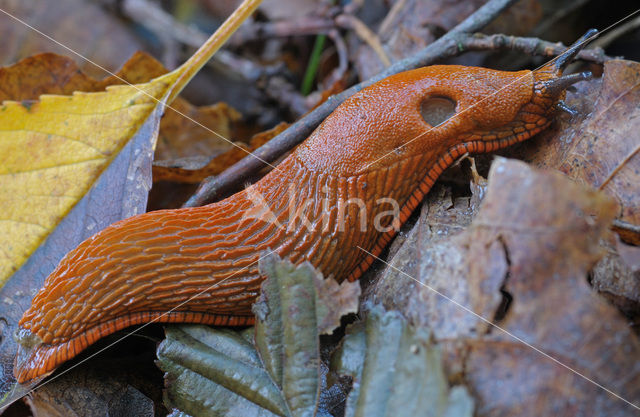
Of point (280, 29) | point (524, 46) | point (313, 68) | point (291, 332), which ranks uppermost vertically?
point (280, 29)

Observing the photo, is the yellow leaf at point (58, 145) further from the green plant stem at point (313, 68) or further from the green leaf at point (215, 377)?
the green plant stem at point (313, 68)

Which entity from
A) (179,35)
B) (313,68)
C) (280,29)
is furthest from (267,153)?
(179,35)

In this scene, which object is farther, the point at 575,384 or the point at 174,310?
the point at 174,310

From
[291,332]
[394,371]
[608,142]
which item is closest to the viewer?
[394,371]

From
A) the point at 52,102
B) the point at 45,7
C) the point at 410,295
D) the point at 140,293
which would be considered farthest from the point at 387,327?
the point at 45,7

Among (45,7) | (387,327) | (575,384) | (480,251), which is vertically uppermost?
(45,7)

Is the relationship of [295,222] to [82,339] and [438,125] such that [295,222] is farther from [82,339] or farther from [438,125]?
[82,339]

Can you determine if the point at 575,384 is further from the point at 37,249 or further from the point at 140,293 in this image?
the point at 37,249

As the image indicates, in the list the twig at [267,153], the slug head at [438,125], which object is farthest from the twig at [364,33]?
the slug head at [438,125]
